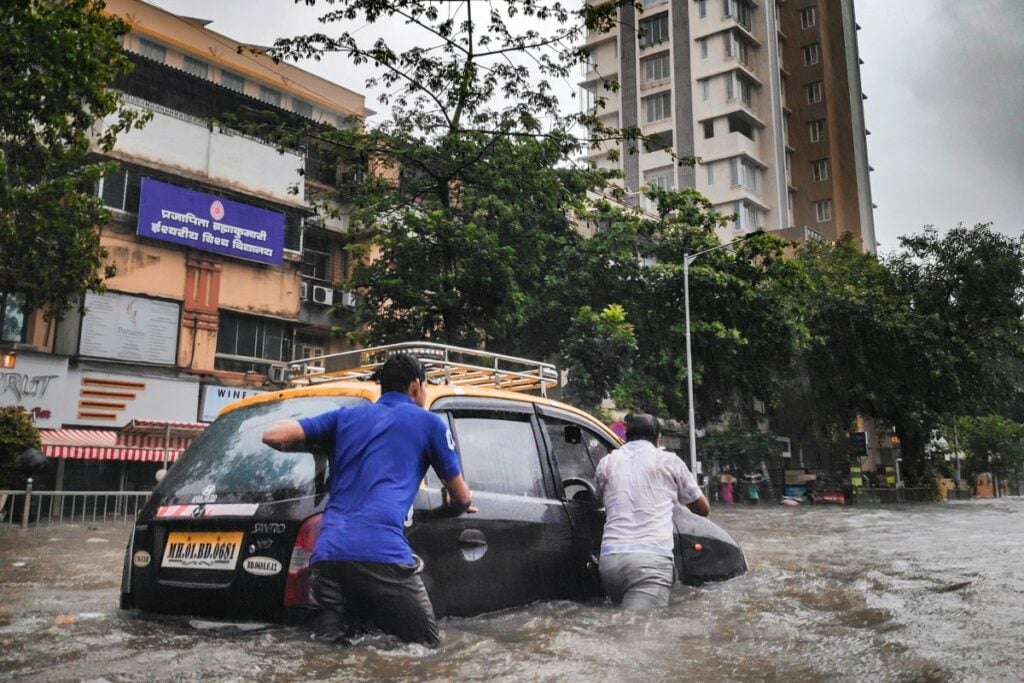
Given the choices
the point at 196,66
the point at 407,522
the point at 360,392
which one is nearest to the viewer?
the point at 407,522

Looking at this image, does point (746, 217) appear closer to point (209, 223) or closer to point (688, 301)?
point (688, 301)

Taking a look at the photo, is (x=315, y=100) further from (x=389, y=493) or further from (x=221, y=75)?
(x=389, y=493)

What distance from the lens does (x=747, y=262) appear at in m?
25.9

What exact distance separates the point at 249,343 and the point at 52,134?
1312 cm

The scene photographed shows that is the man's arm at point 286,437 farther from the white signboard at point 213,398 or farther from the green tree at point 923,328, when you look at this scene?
the green tree at point 923,328

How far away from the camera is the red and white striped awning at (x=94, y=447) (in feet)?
64.1

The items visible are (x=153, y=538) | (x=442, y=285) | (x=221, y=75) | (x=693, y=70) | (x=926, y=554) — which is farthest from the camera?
(x=693, y=70)

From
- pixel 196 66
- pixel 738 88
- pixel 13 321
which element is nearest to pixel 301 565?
pixel 13 321

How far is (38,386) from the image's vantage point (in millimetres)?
20906

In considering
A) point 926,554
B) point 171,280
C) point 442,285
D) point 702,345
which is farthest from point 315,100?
point 926,554

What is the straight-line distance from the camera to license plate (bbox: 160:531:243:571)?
407 cm

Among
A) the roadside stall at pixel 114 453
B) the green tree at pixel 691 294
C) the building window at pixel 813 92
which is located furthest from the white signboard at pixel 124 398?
the building window at pixel 813 92

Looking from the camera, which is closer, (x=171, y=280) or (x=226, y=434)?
(x=226, y=434)

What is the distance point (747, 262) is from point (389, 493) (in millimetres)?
23610
